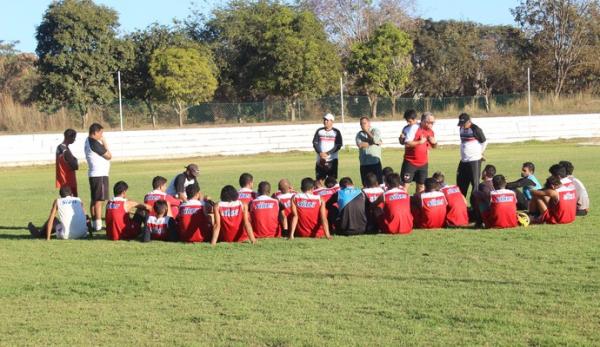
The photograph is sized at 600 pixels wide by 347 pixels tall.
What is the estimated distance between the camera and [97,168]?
41.7 ft

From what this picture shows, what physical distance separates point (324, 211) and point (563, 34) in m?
44.7

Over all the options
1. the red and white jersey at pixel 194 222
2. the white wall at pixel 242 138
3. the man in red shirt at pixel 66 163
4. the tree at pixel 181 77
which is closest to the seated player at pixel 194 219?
the red and white jersey at pixel 194 222

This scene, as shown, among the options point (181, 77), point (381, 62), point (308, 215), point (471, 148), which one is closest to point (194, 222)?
point (308, 215)

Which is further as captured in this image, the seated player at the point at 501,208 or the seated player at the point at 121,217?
the seated player at the point at 121,217

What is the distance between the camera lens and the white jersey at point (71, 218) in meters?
11.9

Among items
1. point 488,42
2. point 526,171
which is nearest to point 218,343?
point 526,171

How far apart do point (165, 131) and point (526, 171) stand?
22747 millimetres

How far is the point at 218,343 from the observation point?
6336 mm

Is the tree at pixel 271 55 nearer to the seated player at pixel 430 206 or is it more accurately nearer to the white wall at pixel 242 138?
the white wall at pixel 242 138

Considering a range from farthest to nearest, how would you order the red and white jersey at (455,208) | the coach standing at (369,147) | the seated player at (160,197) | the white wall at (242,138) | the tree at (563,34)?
the tree at (563,34) < the white wall at (242,138) < the coach standing at (369,147) < the seated player at (160,197) < the red and white jersey at (455,208)

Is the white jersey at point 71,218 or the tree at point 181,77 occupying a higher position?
the tree at point 181,77

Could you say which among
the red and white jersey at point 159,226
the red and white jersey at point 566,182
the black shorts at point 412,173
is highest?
the black shorts at point 412,173

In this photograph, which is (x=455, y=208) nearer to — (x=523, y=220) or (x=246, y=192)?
(x=523, y=220)

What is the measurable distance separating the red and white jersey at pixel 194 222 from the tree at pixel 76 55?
29427 mm
